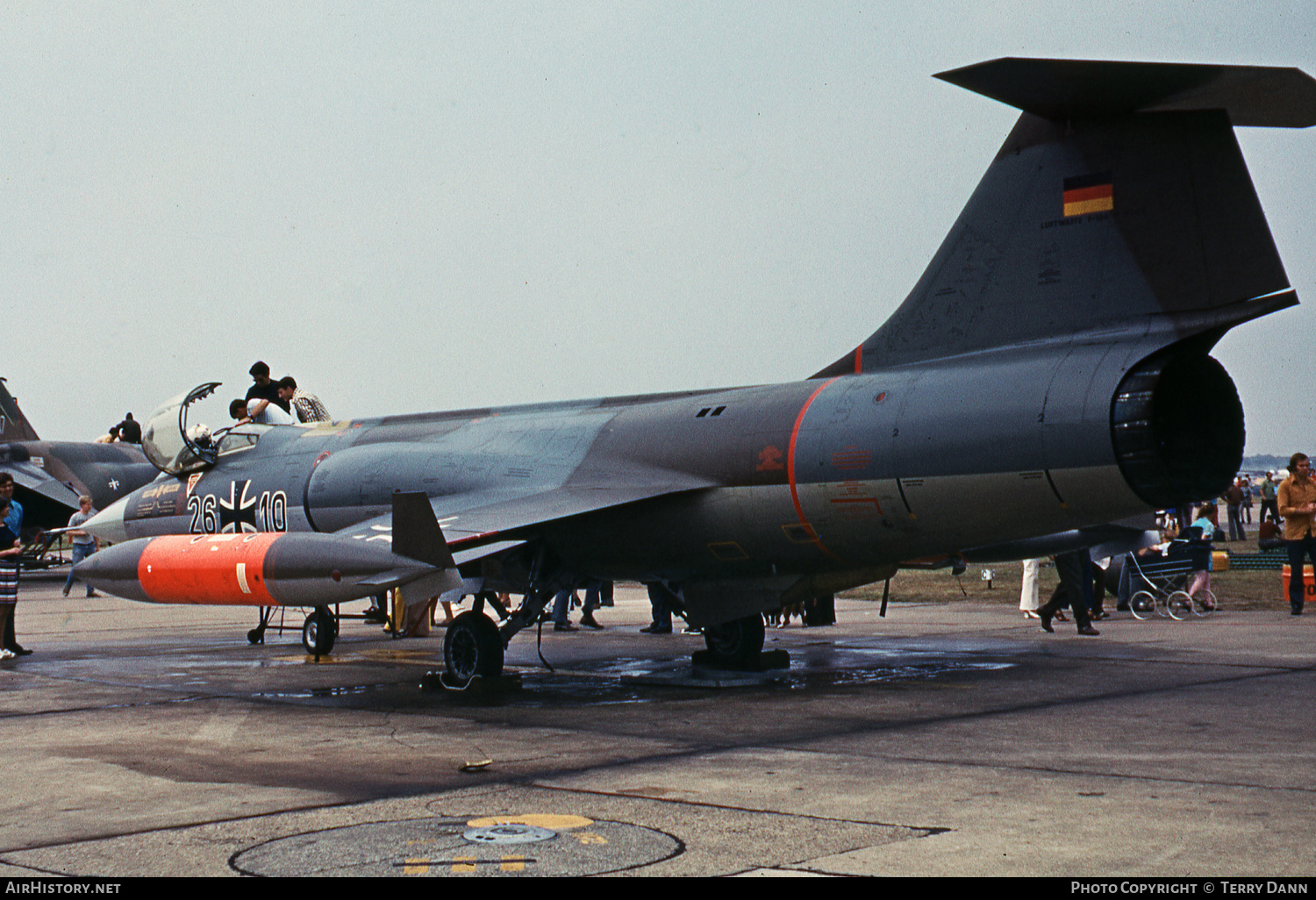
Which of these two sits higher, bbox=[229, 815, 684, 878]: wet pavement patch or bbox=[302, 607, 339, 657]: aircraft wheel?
bbox=[302, 607, 339, 657]: aircraft wheel

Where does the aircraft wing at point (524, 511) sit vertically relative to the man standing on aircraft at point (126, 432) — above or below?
below

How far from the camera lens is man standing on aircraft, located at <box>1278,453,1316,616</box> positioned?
610 inches

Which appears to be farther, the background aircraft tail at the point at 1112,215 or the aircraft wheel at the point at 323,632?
the aircraft wheel at the point at 323,632

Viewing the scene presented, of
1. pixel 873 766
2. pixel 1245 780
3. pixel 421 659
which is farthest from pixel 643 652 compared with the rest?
pixel 1245 780

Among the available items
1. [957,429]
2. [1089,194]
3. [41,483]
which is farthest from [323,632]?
[41,483]

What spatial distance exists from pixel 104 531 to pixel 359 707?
744cm

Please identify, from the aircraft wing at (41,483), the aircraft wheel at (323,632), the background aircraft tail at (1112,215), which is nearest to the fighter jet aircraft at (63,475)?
the aircraft wing at (41,483)

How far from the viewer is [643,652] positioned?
1358 cm

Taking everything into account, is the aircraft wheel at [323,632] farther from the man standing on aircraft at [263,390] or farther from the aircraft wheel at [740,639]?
the aircraft wheel at [740,639]

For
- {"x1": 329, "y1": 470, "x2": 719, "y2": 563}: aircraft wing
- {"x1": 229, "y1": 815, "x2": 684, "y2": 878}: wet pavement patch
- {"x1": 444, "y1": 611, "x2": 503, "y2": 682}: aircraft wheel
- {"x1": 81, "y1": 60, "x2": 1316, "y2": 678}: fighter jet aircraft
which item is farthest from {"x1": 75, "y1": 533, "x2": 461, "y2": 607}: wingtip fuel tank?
{"x1": 229, "y1": 815, "x2": 684, "y2": 878}: wet pavement patch

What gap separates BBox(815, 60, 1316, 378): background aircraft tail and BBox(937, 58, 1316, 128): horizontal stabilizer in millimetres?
11

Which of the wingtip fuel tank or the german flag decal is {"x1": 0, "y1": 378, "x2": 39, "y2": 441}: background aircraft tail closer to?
the wingtip fuel tank

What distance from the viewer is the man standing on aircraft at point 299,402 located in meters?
14.9

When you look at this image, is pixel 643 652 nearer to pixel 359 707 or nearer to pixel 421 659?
pixel 421 659
